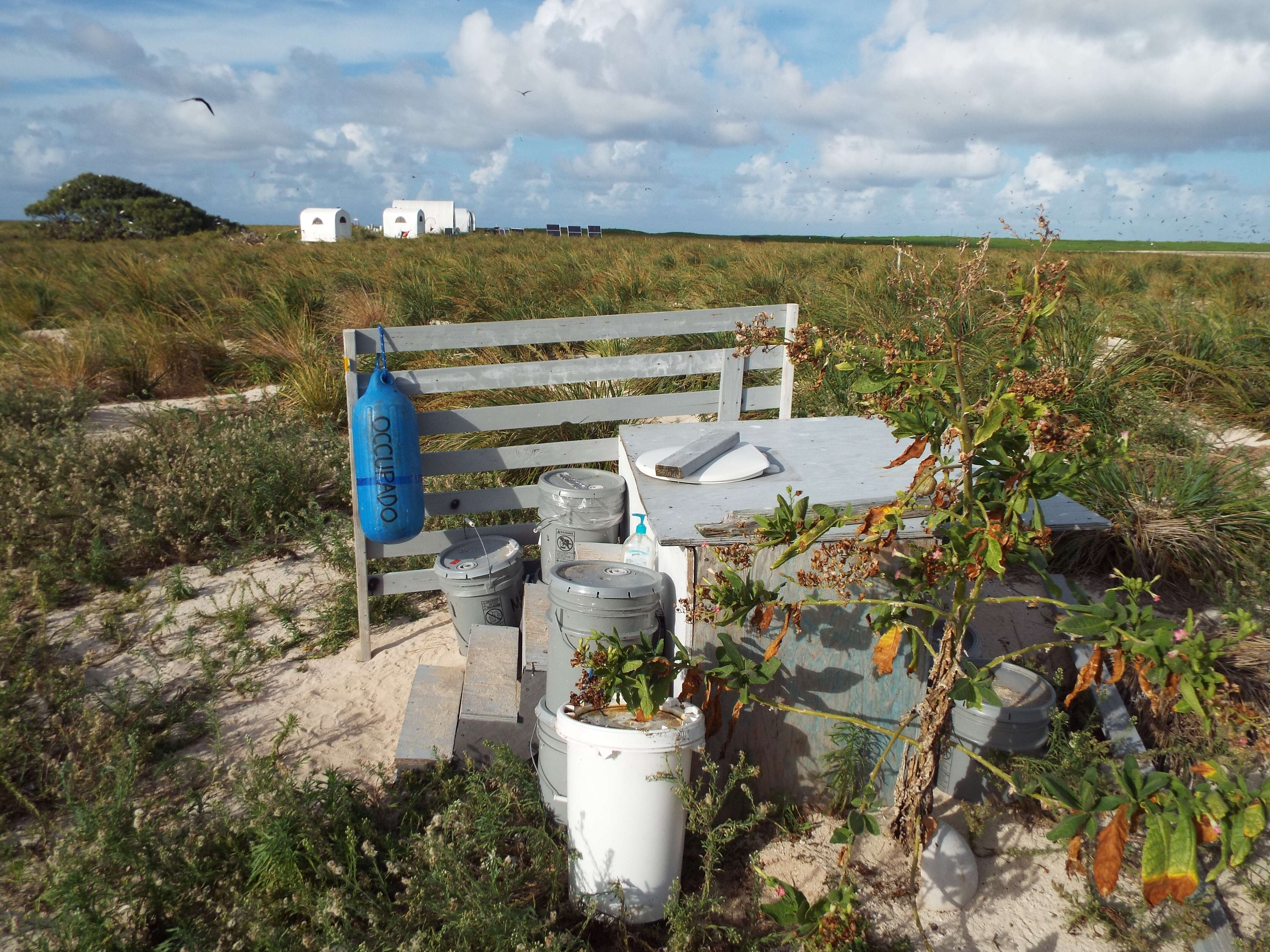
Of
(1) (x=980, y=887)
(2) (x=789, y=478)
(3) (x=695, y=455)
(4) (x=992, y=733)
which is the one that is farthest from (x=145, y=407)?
(1) (x=980, y=887)

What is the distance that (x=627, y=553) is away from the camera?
3.44 metres

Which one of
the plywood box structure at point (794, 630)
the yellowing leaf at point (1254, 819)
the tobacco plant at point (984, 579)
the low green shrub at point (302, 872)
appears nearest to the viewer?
the yellowing leaf at point (1254, 819)

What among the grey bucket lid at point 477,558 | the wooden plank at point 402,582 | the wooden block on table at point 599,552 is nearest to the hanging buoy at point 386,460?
the grey bucket lid at point 477,558

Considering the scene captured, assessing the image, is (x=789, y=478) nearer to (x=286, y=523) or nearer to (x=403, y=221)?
(x=286, y=523)

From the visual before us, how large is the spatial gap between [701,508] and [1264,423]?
538 cm

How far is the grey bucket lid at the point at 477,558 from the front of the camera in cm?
398

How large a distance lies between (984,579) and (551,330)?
2713 millimetres

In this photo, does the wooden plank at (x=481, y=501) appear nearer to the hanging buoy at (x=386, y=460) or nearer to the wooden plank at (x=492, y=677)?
the hanging buoy at (x=386, y=460)

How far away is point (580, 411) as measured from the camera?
14.7 ft

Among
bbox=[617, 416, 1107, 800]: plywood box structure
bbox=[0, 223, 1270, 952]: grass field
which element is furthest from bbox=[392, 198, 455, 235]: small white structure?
bbox=[617, 416, 1107, 800]: plywood box structure

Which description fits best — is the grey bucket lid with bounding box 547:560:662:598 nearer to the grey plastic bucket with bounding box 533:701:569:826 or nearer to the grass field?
the grey plastic bucket with bounding box 533:701:569:826

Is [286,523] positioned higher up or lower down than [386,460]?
lower down

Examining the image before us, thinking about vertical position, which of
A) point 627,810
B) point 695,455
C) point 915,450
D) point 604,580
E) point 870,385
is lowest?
point 627,810

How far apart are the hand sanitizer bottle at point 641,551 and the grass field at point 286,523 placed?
948 millimetres
